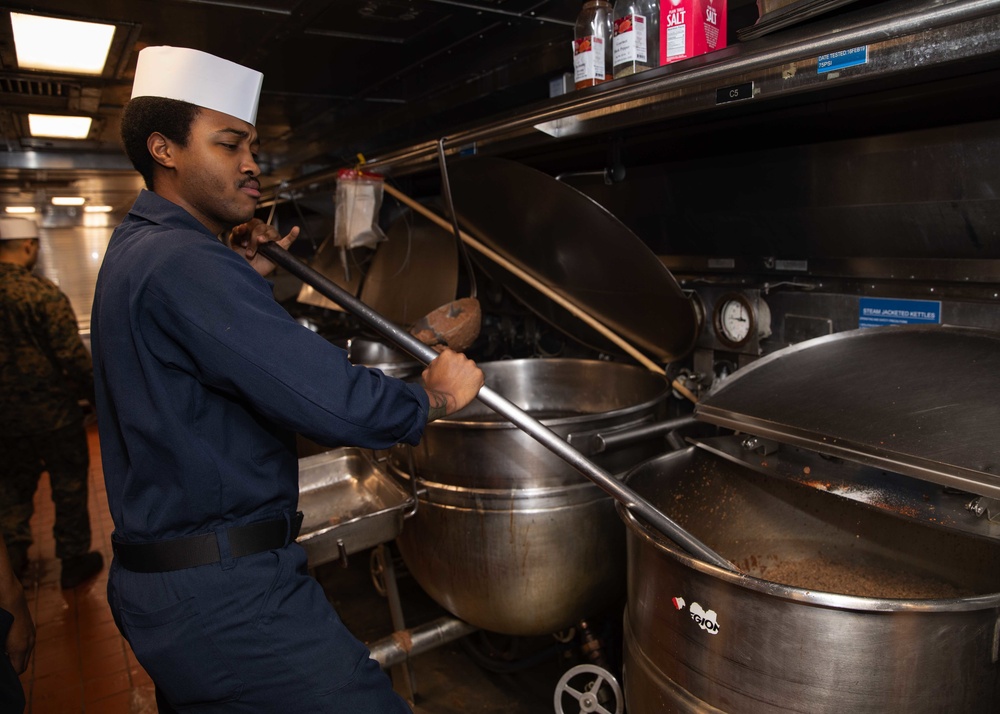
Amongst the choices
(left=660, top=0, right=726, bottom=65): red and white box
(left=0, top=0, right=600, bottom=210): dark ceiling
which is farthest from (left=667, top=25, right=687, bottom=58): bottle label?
(left=0, top=0, right=600, bottom=210): dark ceiling

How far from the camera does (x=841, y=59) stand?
3.84ft

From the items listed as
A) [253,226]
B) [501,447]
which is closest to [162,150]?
[253,226]

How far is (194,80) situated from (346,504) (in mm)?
1378

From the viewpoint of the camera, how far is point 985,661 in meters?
1.11

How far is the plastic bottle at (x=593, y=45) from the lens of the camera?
177 centimetres

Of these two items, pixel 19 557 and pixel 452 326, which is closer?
pixel 452 326

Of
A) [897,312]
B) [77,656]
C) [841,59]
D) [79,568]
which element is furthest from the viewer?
[79,568]

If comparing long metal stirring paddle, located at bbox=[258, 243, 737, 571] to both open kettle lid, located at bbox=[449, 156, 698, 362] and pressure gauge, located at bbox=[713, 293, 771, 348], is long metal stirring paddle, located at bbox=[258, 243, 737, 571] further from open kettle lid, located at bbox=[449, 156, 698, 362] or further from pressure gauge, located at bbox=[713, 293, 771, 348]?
pressure gauge, located at bbox=[713, 293, 771, 348]

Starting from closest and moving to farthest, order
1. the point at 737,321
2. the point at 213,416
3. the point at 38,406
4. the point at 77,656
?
the point at 213,416
the point at 737,321
the point at 77,656
the point at 38,406

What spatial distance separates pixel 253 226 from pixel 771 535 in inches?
61.7

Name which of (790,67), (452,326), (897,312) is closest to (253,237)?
(452,326)

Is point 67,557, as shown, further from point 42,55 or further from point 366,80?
point 366,80

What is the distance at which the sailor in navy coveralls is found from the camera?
3.95 ft

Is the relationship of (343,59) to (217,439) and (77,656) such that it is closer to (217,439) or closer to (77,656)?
(217,439)
